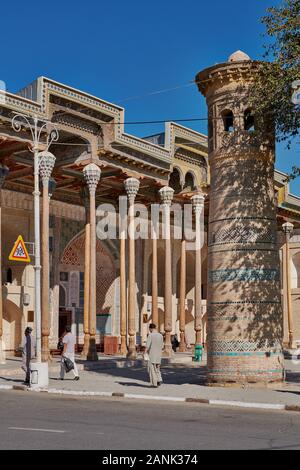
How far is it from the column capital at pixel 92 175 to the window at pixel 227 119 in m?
9.18

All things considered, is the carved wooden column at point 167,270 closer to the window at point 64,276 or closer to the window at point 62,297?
the window at point 64,276

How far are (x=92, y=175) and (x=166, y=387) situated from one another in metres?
11.5

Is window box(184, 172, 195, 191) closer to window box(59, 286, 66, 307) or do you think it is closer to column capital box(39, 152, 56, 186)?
window box(59, 286, 66, 307)

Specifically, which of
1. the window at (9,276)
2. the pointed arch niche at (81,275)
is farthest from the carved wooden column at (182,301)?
the window at (9,276)

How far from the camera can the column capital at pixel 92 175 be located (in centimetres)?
2648

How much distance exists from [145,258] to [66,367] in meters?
19.9

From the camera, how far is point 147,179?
30.7 metres

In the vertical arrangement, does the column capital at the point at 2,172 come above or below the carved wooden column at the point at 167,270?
above

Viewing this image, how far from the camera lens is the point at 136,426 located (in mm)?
10062

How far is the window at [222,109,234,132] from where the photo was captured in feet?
59.3

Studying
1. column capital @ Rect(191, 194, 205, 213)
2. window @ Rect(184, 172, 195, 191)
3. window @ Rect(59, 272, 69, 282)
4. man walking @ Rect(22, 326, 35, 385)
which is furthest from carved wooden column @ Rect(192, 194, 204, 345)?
man walking @ Rect(22, 326, 35, 385)

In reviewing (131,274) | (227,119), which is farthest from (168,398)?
(131,274)

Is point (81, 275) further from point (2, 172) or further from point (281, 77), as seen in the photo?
point (281, 77)
